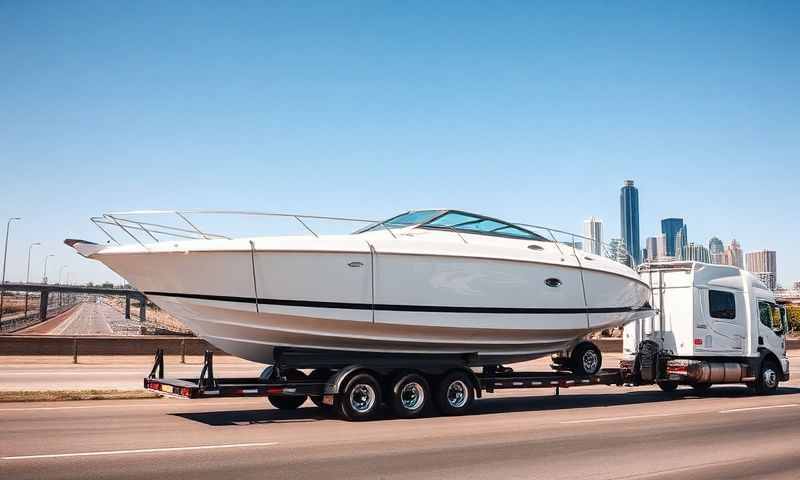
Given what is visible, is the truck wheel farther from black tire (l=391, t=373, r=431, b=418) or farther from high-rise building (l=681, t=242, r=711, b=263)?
black tire (l=391, t=373, r=431, b=418)

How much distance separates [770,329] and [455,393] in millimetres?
9345

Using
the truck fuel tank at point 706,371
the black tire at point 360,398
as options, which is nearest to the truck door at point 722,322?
the truck fuel tank at point 706,371

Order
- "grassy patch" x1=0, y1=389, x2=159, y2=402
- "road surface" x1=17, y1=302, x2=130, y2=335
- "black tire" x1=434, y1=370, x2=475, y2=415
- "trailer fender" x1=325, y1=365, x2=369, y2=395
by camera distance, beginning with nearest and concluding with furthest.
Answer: "trailer fender" x1=325, y1=365, x2=369, y2=395 → "black tire" x1=434, y1=370, x2=475, y2=415 → "grassy patch" x1=0, y1=389, x2=159, y2=402 → "road surface" x1=17, y1=302, x2=130, y2=335

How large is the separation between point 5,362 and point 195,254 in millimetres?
15220

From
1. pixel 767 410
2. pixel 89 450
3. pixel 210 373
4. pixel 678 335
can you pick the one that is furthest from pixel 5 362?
pixel 767 410

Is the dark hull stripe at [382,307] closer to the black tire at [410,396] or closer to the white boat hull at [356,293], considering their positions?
the white boat hull at [356,293]

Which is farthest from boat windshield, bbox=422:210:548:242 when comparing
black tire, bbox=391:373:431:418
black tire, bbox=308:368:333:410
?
black tire, bbox=308:368:333:410

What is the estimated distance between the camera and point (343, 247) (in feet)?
34.7

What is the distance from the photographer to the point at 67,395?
1291 cm

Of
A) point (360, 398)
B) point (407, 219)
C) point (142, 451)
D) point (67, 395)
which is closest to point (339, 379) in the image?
point (360, 398)

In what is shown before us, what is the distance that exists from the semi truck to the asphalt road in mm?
454

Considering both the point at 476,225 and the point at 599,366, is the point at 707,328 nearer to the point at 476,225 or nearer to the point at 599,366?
the point at 599,366

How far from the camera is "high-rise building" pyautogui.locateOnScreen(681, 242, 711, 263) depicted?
712 inches

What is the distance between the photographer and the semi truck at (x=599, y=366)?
10562mm
